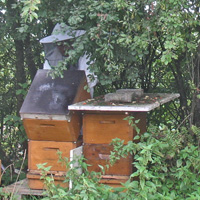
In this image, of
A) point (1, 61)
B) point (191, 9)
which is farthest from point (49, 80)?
point (1, 61)

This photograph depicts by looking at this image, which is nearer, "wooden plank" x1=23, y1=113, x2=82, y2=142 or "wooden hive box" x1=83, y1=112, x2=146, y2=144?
"wooden hive box" x1=83, y1=112, x2=146, y2=144

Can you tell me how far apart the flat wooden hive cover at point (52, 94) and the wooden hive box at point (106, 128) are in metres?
0.26

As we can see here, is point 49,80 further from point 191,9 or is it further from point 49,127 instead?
point 191,9

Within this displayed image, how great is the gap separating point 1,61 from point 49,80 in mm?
1986

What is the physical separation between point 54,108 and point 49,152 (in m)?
0.46

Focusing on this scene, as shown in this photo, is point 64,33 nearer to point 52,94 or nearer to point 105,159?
point 52,94

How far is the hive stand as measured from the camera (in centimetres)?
341

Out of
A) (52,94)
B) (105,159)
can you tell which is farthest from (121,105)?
(52,94)

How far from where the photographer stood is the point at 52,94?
12.2 ft

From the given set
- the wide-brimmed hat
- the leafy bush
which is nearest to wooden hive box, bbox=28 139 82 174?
the leafy bush

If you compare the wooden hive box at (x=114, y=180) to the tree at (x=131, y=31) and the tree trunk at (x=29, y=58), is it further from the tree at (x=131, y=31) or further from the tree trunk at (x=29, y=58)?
the tree trunk at (x=29, y=58)

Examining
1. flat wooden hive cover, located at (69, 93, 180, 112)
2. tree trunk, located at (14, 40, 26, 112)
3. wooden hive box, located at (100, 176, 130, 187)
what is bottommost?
wooden hive box, located at (100, 176, 130, 187)

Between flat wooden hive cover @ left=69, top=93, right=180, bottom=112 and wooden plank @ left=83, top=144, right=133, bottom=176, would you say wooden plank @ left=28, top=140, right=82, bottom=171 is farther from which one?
flat wooden hive cover @ left=69, top=93, right=180, bottom=112

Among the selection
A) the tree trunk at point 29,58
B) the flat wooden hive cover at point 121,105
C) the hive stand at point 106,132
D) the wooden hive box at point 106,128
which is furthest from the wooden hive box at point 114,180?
the tree trunk at point 29,58
